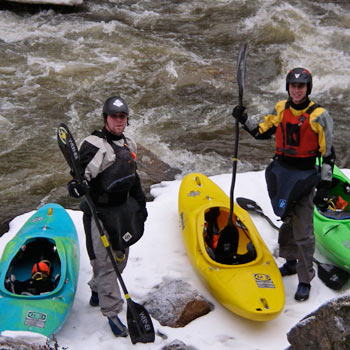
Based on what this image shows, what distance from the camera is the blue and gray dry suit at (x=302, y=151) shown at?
327cm

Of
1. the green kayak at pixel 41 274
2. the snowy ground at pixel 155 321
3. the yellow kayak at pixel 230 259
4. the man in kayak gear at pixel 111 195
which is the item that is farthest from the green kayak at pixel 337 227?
the green kayak at pixel 41 274

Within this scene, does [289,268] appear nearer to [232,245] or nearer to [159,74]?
[232,245]

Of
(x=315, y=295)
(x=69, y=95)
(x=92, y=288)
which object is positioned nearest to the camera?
(x=92, y=288)

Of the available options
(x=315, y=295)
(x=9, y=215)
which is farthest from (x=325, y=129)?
(x=9, y=215)

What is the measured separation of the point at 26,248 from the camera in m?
3.76

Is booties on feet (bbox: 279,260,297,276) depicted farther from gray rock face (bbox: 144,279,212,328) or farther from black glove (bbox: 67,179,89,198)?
black glove (bbox: 67,179,89,198)

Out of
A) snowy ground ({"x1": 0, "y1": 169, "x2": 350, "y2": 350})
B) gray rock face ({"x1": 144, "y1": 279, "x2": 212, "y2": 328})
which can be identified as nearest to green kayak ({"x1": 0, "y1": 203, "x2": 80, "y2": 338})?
snowy ground ({"x1": 0, "y1": 169, "x2": 350, "y2": 350})

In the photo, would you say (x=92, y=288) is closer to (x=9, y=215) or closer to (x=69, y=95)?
(x=9, y=215)

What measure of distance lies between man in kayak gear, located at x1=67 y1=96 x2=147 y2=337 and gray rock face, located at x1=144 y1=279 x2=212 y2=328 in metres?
0.31

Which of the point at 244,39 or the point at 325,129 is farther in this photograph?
the point at 244,39

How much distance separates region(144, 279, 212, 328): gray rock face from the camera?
3.35 metres

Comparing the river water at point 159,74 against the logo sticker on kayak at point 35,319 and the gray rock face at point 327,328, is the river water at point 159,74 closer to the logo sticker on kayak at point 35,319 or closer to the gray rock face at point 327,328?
the logo sticker on kayak at point 35,319

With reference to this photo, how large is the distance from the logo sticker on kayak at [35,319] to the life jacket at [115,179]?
79 cm

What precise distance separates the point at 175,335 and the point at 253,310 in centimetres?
51
